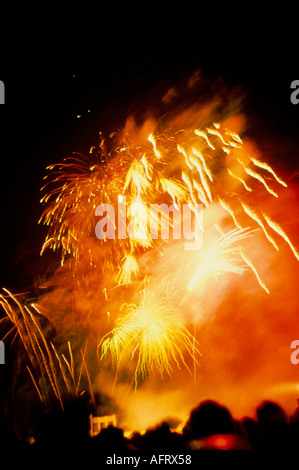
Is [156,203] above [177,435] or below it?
above

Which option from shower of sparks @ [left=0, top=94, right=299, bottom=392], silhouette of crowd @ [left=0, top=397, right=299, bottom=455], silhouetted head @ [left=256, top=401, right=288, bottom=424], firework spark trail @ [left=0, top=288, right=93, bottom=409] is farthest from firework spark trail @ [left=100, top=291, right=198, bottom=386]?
silhouetted head @ [left=256, top=401, right=288, bottom=424]

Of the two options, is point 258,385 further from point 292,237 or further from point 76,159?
point 76,159

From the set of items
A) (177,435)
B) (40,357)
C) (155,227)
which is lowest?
(177,435)

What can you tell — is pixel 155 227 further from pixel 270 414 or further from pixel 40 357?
pixel 40 357

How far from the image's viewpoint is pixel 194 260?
6.79 metres

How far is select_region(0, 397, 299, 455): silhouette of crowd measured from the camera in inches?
126

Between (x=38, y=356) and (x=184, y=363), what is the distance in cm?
325

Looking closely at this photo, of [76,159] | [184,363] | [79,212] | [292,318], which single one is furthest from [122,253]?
[292,318]

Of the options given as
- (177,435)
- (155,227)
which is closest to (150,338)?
(155,227)

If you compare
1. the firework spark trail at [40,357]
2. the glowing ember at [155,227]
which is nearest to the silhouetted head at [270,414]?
the glowing ember at [155,227]

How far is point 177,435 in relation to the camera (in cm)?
420

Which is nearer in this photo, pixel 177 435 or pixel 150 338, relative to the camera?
pixel 177 435

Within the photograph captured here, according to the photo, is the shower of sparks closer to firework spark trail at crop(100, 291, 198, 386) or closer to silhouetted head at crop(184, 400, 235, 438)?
firework spark trail at crop(100, 291, 198, 386)

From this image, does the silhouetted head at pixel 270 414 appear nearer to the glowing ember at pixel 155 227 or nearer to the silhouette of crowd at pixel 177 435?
the silhouette of crowd at pixel 177 435
